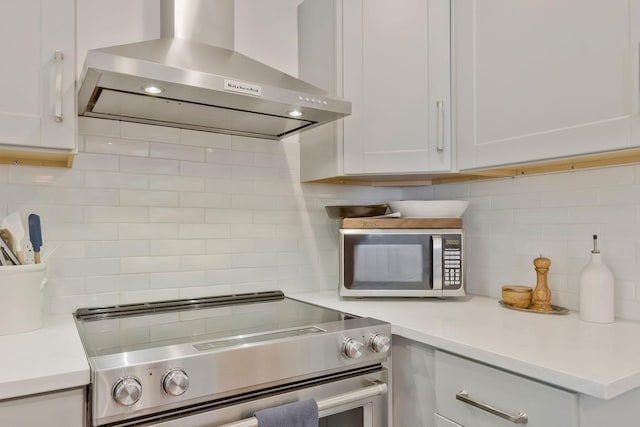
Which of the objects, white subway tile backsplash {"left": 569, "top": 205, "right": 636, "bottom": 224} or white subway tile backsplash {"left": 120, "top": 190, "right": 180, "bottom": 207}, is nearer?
white subway tile backsplash {"left": 569, "top": 205, "right": 636, "bottom": 224}

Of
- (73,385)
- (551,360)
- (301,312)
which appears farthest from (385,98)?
(73,385)

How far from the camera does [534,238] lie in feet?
5.76

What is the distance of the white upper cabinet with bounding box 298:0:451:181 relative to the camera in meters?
1.73

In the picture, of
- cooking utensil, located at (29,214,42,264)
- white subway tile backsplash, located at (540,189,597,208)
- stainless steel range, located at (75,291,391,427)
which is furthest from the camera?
white subway tile backsplash, located at (540,189,597,208)

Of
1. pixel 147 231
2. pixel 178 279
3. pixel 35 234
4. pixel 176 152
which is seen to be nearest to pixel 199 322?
pixel 178 279

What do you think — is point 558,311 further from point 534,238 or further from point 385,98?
point 385,98

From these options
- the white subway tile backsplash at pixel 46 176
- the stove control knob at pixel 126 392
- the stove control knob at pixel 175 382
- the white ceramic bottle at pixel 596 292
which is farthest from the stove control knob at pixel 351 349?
the white subway tile backsplash at pixel 46 176

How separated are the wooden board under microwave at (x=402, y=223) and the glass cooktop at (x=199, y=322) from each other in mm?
380

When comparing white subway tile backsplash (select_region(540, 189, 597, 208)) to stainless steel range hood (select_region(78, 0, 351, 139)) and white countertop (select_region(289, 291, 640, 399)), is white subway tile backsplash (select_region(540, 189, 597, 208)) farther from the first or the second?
stainless steel range hood (select_region(78, 0, 351, 139))

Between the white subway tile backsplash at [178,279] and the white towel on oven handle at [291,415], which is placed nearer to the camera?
the white towel on oven handle at [291,415]

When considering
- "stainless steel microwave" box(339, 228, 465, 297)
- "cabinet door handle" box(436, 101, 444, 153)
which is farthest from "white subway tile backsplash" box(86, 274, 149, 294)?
"cabinet door handle" box(436, 101, 444, 153)

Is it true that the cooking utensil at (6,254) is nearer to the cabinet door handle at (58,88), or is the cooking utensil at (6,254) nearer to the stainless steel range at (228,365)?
the stainless steel range at (228,365)

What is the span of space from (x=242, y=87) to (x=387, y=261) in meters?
0.90

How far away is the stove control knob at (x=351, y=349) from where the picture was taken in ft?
4.28
